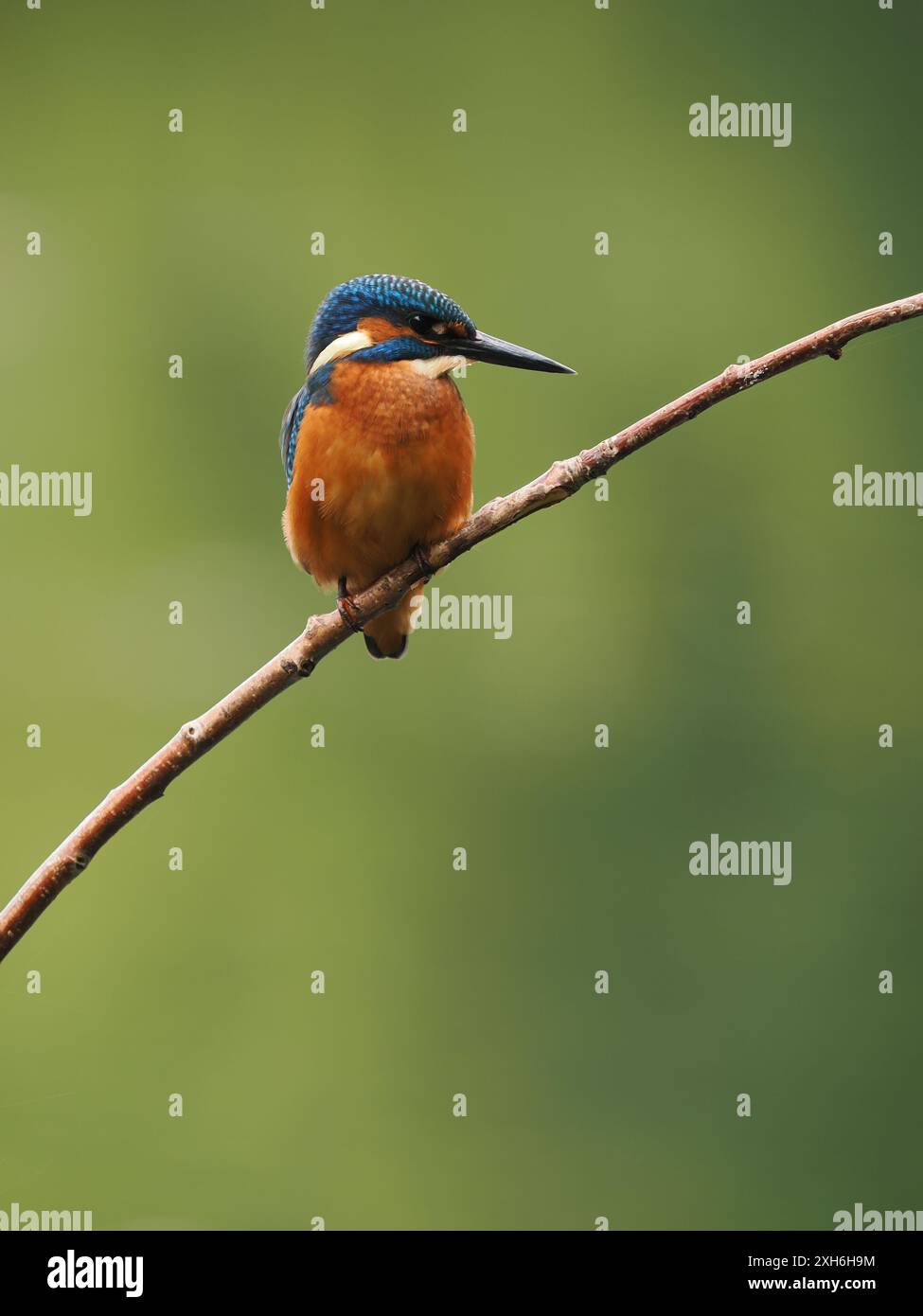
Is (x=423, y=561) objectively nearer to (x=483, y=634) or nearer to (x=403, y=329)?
(x=403, y=329)

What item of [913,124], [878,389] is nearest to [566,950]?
[878,389]

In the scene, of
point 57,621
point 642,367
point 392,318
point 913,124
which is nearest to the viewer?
point 392,318

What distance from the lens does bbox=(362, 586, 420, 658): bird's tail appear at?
7.63 feet

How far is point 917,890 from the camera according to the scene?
14.2 feet

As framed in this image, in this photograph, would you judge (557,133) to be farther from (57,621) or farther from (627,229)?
(57,621)

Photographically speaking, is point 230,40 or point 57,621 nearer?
point 57,621

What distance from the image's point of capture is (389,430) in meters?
2.02

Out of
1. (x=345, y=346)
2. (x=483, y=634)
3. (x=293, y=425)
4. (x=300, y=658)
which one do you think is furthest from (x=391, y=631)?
(x=483, y=634)

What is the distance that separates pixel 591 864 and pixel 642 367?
4.96 feet

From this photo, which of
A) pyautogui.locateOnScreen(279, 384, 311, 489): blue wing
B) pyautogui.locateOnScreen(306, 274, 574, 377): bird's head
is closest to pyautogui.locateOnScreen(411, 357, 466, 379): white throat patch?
pyautogui.locateOnScreen(306, 274, 574, 377): bird's head

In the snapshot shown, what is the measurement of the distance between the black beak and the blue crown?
0.04m

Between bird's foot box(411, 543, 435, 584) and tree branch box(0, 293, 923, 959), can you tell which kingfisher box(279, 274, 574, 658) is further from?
tree branch box(0, 293, 923, 959)

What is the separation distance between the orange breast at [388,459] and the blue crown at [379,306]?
8 centimetres

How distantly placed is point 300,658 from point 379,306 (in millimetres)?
744
